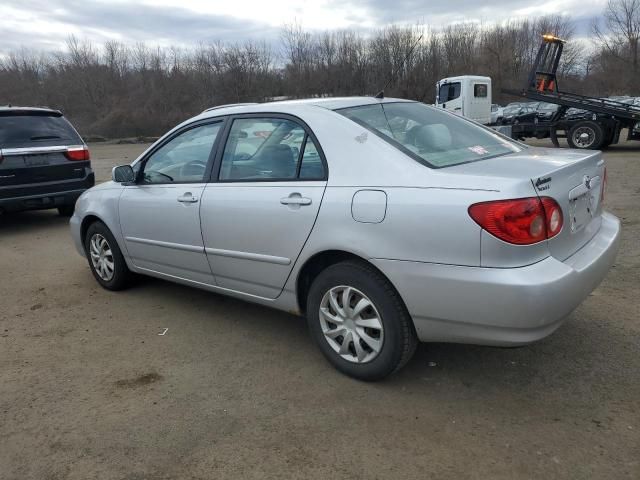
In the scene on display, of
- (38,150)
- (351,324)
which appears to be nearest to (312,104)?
(351,324)

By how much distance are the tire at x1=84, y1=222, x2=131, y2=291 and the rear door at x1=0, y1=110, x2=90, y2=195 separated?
3130mm

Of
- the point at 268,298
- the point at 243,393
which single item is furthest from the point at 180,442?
the point at 268,298

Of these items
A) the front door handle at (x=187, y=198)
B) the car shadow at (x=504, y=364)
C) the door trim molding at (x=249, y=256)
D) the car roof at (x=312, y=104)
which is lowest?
the car shadow at (x=504, y=364)

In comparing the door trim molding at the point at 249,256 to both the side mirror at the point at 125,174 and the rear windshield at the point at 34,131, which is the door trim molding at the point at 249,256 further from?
the rear windshield at the point at 34,131

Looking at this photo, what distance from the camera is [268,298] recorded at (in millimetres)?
3469

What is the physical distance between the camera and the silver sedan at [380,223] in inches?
97.3

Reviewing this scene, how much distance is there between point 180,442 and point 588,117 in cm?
1633

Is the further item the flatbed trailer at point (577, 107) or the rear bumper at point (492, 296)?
the flatbed trailer at point (577, 107)

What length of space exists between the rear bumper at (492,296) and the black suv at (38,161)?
254 inches

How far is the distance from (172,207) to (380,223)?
186 cm

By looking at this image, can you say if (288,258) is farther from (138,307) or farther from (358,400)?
(138,307)

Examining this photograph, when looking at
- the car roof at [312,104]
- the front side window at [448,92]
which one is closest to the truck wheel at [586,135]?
the front side window at [448,92]

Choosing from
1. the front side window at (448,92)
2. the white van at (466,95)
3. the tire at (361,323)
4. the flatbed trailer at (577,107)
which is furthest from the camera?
the front side window at (448,92)

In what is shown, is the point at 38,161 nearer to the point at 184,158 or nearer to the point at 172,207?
the point at 184,158
